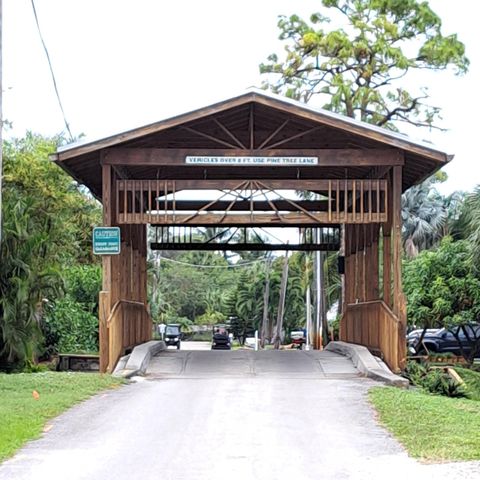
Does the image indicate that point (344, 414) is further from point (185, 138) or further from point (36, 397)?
point (185, 138)


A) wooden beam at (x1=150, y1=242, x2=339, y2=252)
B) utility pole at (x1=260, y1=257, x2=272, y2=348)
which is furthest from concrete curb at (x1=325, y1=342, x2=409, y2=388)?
utility pole at (x1=260, y1=257, x2=272, y2=348)

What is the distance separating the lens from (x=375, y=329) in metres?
22.0

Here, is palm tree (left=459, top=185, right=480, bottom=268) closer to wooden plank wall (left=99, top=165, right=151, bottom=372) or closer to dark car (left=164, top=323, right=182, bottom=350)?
wooden plank wall (left=99, top=165, right=151, bottom=372)

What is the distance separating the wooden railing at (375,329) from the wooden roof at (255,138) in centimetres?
339

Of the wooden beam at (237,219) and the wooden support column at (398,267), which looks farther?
the wooden beam at (237,219)

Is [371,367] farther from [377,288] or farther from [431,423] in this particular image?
[431,423]

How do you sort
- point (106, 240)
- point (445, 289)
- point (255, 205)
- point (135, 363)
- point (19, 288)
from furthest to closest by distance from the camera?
point (255, 205)
point (445, 289)
point (19, 288)
point (106, 240)
point (135, 363)

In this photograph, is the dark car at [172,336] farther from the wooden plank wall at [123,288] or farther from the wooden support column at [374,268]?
the wooden support column at [374,268]

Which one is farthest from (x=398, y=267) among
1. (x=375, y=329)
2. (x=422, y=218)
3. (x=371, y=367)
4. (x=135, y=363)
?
(x=422, y=218)

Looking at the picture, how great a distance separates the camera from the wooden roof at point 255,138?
62.3 ft

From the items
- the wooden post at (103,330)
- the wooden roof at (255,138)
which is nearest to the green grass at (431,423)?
the wooden post at (103,330)

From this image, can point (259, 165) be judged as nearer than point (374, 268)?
Yes

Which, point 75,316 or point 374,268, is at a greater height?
point 374,268

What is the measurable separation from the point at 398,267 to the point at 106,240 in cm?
625
